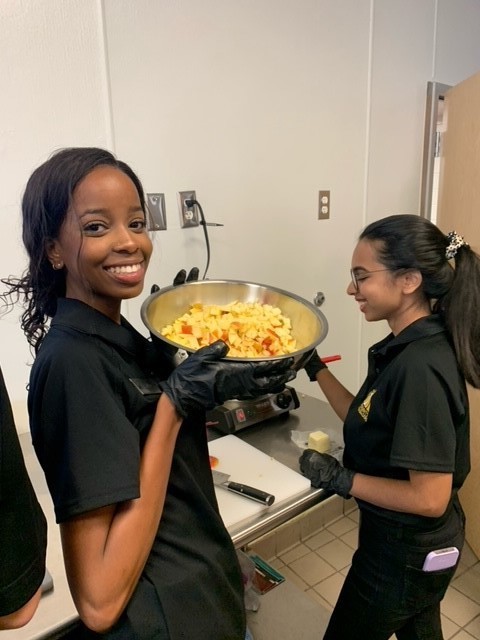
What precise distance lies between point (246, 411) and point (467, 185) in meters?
1.44

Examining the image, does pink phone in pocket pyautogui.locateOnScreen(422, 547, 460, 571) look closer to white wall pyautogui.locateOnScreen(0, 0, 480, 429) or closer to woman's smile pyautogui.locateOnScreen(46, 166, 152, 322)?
woman's smile pyautogui.locateOnScreen(46, 166, 152, 322)

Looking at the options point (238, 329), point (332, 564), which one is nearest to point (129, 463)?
point (238, 329)

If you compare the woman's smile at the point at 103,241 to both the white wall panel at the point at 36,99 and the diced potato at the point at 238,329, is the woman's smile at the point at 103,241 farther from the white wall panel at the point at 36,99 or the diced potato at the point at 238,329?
the white wall panel at the point at 36,99

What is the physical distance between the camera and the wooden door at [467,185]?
6.70 feet

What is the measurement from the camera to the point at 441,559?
115cm

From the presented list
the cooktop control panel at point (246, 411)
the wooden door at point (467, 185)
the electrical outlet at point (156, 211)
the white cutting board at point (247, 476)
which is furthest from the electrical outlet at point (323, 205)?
the white cutting board at point (247, 476)

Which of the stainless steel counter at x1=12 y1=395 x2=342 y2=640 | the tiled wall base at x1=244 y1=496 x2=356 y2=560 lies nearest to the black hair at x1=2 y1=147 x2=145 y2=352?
the stainless steel counter at x1=12 y1=395 x2=342 y2=640

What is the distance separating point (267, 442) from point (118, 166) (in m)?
0.98

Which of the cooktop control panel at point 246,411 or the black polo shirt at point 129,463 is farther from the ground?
the black polo shirt at point 129,463

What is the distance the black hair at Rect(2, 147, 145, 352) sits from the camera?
72 centimetres

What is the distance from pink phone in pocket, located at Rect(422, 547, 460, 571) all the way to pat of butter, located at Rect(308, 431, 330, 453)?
367 mm

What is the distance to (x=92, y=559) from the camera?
2.14 feet

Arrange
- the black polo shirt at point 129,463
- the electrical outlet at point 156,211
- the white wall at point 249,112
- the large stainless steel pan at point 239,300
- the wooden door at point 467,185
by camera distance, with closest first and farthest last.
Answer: the black polo shirt at point 129,463 < the large stainless steel pan at point 239,300 < the white wall at point 249,112 < the electrical outlet at point 156,211 < the wooden door at point 467,185

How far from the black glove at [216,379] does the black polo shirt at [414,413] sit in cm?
33
